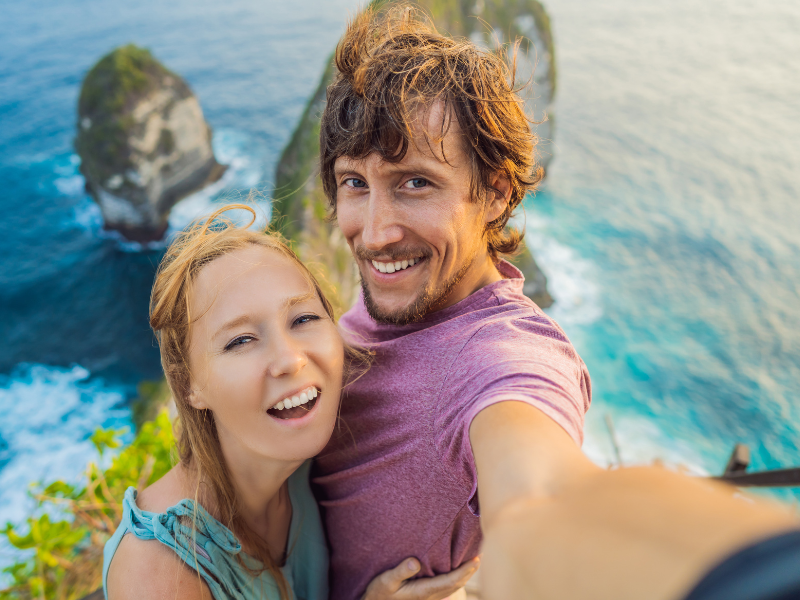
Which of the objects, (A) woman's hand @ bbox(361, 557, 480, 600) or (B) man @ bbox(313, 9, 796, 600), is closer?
(B) man @ bbox(313, 9, 796, 600)

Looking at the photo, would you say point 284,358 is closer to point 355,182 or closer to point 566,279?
point 355,182

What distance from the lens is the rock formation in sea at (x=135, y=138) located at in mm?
34906

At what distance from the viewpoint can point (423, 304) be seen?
2602 mm

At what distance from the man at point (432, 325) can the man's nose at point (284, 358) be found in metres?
0.47

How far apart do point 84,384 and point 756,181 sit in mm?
55789

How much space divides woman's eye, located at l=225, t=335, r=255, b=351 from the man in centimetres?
65

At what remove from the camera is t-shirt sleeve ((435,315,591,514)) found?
1.63 meters

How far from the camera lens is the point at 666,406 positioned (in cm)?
2927

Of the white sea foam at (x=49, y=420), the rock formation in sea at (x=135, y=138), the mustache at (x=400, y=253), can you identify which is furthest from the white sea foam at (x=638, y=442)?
the rock formation in sea at (x=135, y=138)

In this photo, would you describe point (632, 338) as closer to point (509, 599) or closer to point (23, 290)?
point (509, 599)

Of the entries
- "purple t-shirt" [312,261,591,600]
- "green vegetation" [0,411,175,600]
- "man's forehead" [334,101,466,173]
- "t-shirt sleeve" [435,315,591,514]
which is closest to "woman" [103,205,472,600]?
"purple t-shirt" [312,261,591,600]

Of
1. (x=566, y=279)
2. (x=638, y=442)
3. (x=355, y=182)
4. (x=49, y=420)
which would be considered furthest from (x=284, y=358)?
(x=566, y=279)

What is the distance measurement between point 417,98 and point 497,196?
81 centimetres

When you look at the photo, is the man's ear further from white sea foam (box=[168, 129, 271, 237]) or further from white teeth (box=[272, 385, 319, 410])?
white sea foam (box=[168, 129, 271, 237])
